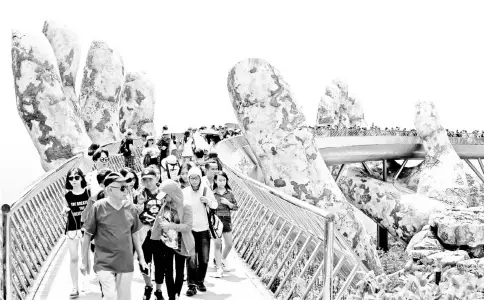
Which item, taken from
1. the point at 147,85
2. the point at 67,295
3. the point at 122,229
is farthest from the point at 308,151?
the point at 147,85

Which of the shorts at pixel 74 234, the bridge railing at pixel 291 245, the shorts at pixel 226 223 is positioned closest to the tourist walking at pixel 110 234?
the shorts at pixel 74 234

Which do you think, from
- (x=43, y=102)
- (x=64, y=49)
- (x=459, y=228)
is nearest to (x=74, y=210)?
(x=459, y=228)

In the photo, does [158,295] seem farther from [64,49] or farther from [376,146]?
[376,146]

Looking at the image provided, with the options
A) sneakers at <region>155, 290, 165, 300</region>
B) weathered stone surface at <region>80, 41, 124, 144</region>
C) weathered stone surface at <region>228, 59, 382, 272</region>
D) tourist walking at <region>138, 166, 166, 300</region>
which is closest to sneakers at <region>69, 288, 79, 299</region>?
tourist walking at <region>138, 166, 166, 300</region>

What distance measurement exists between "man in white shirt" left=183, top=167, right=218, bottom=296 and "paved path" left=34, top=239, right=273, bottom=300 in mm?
224

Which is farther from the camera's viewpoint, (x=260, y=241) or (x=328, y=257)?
(x=260, y=241)

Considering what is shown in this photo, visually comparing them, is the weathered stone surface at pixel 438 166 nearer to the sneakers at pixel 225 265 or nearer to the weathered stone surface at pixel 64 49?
the weathered stone surface at pixel 64 49

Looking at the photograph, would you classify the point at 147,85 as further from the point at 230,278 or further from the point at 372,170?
the point at 230,278

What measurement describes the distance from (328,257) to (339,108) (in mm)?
39619

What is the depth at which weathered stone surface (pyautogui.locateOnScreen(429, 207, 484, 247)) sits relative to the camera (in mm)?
13895

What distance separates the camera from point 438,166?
118 ft

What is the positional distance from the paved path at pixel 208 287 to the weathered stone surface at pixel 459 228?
22.5 feet

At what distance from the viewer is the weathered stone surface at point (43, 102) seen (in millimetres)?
22125

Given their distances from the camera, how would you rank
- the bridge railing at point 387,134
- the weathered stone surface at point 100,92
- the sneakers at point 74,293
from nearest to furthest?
1. the sneakers at point 74,293
2. the weathered stone surface at point 100,92
3. the bridge railing at point 387,134
